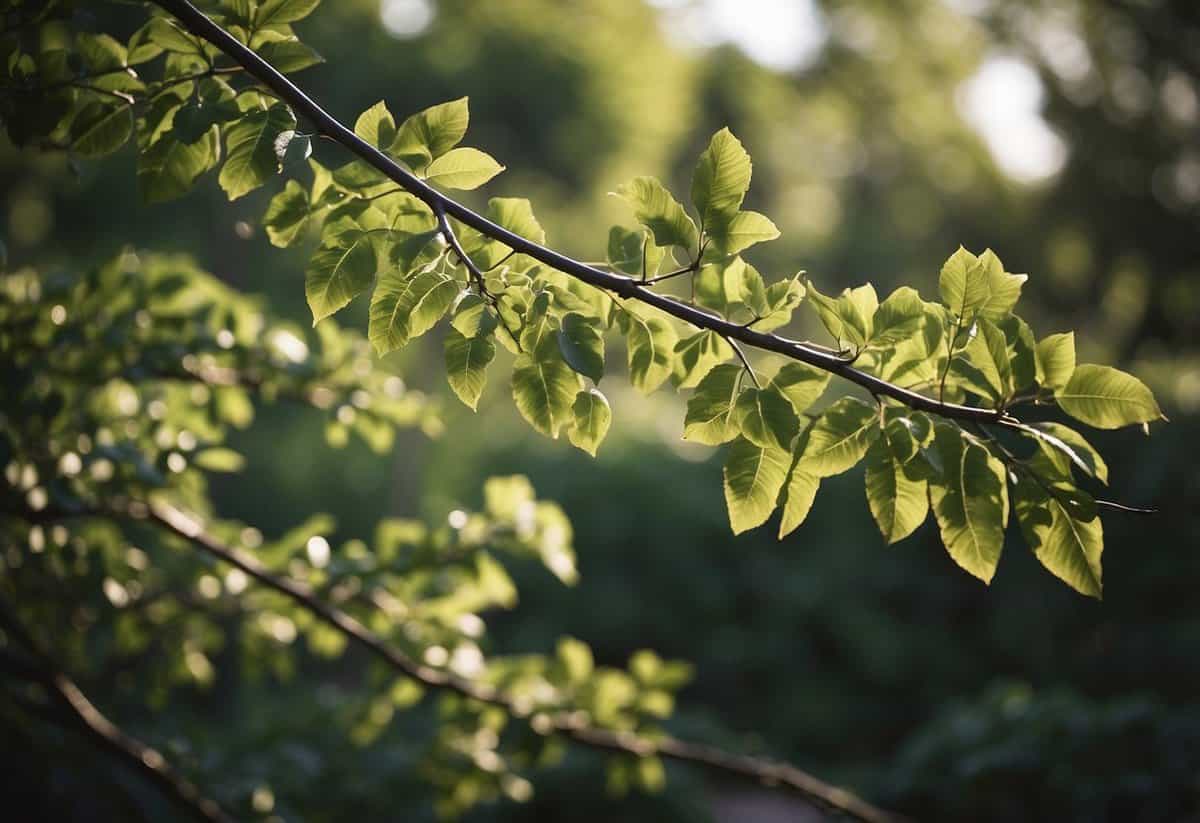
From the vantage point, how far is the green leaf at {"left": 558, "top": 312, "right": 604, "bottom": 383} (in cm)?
109

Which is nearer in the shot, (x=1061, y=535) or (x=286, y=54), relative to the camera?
(x=1061, y=535)

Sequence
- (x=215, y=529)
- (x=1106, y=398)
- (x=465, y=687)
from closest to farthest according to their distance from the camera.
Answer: (x=1106, y=398), (x=465, y=687), (x=215, y=529)

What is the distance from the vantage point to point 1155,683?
5660 millimetres

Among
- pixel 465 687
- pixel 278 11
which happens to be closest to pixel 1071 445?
pixel 278 11

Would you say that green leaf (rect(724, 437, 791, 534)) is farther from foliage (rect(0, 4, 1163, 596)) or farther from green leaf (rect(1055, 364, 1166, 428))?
green leaf (rect(1055, 364, 1166, 428))

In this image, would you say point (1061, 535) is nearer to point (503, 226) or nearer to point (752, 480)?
point (752, 480)

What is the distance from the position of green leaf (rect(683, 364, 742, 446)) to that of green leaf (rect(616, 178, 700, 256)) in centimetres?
18

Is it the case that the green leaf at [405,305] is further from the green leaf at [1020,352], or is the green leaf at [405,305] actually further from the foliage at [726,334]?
the green leaf at [1020,352]

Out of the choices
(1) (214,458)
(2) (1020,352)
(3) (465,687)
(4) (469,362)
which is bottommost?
(3) (465,687)

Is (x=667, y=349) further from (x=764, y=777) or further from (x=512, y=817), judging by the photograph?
(x=512, y=817)

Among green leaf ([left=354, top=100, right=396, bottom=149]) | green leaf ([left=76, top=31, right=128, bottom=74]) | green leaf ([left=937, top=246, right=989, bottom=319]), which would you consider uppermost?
green leaf ([left=937, top=246, right=989, bottom=319])

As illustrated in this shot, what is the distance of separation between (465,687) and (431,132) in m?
1.50

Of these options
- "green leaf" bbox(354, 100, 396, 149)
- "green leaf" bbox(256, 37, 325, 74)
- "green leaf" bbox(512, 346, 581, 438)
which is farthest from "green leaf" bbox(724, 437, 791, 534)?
"green leaf" bbox(256, 37, 325, 74)

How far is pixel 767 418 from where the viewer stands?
1.11m
